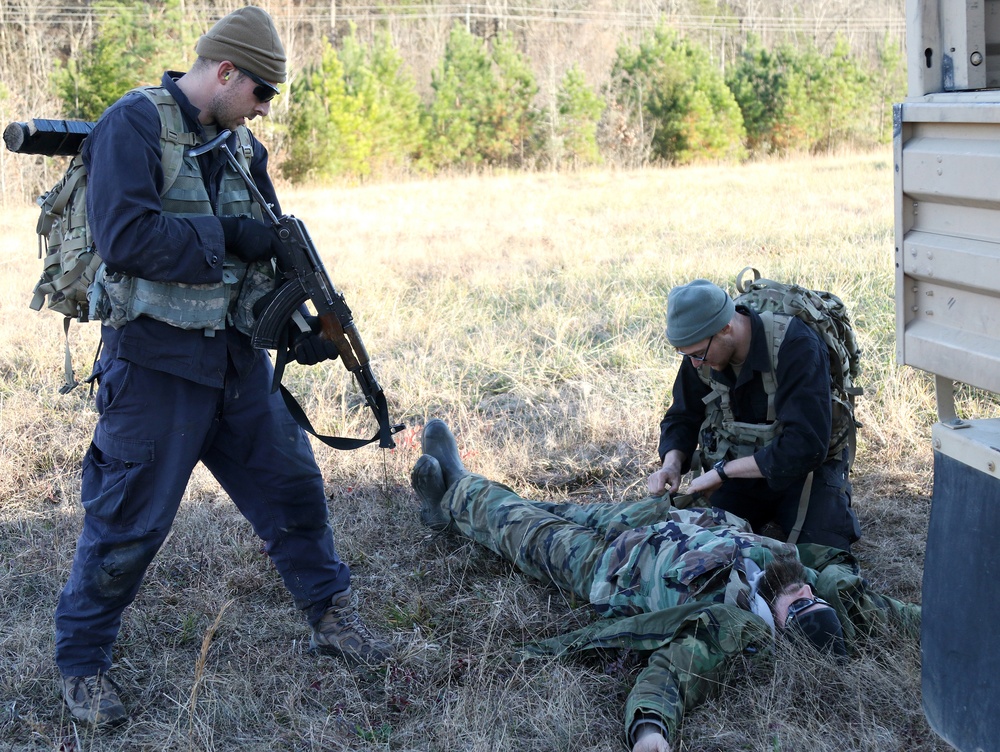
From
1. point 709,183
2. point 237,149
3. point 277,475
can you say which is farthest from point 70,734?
point 709,183

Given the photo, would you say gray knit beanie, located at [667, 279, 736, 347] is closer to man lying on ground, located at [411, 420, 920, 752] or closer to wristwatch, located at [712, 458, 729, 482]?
wristwatch, located at [712, 458, 729, 482]

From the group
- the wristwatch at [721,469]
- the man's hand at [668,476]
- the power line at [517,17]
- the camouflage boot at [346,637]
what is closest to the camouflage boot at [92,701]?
the camouflage boot at [346,637]

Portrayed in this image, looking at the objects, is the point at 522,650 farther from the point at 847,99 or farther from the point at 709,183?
the point at 847,99

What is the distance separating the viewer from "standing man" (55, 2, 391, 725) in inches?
101

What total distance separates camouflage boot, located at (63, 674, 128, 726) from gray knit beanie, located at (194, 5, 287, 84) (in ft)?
6.31

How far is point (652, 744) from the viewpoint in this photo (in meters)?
2.47

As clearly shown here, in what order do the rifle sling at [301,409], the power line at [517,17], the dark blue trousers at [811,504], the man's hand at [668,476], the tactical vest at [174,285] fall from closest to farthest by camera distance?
the tactical vest at [174,285]
the rifle sling at [301,409]
the dark blue trousers at [811,504]
the man's hand at [668,476]
the power line at [517,17]

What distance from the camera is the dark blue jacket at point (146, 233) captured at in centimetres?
254

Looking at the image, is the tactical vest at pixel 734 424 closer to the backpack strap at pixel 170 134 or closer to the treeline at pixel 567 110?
the backpack strap at pixel 170 134

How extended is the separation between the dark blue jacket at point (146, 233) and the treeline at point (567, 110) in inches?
810

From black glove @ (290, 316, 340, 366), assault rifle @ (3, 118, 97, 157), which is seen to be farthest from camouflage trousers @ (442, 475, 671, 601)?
assault rifle @ (3, 118, 97, 157)

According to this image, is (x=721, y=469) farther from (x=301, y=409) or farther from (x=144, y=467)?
(x=144, y=467)

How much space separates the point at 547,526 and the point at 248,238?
160 centimetres

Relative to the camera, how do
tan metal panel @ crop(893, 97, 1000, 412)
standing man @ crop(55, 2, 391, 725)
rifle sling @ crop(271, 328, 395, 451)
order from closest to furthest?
tan metal panel @ crop(893, 97, 1000, 412), standing man @ crop(55, 2, 391, 725), rifle sling @ crop(271, 328, 395, 451)
